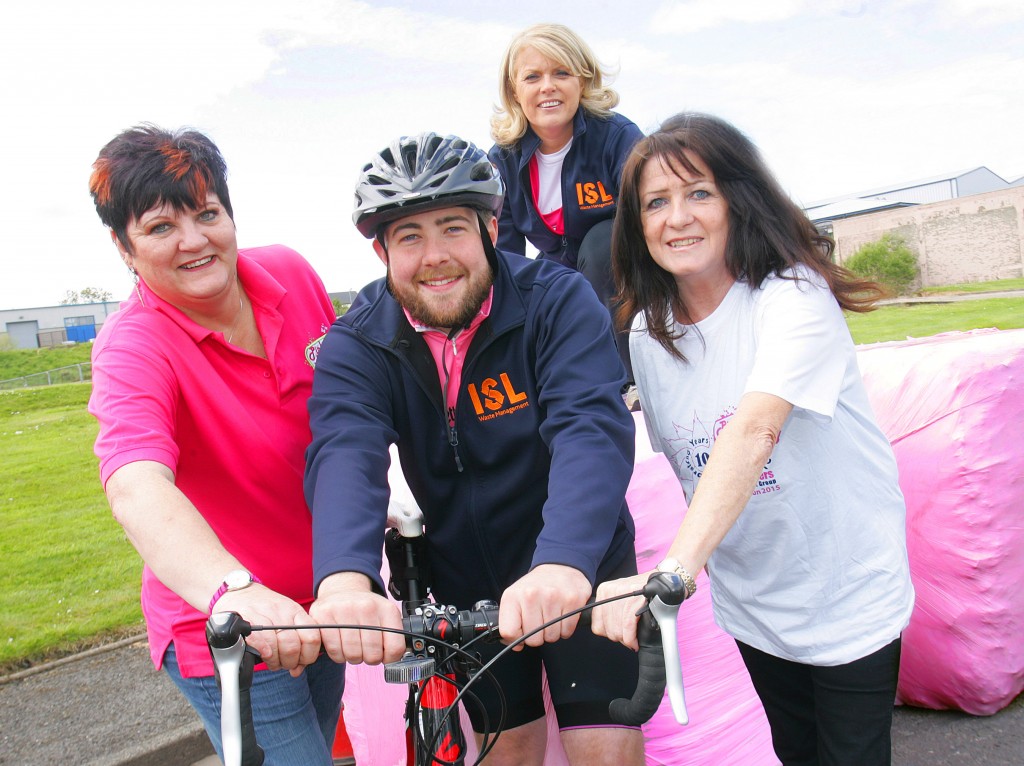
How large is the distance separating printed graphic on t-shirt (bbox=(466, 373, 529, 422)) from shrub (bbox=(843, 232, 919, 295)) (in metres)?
57.7

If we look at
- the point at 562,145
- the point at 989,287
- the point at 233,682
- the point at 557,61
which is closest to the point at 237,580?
the point at 233,682

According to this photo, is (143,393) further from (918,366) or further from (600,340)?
(918,366)

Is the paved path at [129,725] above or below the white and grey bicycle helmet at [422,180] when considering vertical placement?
below

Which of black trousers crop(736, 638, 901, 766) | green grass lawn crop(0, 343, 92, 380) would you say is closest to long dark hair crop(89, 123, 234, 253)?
black trousers crop(736, 638, 901, 766)

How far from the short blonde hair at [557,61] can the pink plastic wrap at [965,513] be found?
193 centimetres

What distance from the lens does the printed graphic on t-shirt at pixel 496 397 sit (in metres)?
2.26

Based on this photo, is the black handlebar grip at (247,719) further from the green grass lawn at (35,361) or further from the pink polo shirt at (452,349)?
the green grass lawn at (35,361)

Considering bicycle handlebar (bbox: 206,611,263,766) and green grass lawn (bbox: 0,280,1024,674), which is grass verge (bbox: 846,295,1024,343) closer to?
green grass lawn (bbox: 0,280,1024,674)

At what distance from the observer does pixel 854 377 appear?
227 centimetres

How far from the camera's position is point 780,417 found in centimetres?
201

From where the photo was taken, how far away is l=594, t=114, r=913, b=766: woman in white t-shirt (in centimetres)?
211

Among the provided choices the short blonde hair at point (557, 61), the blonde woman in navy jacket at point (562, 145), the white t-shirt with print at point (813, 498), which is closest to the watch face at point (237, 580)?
the white t-shirt with print at point (813, 498)

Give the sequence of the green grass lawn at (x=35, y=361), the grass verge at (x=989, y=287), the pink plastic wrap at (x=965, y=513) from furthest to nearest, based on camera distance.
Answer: the grass verge at (x=989, y=287) < the green grass lawn at (x=35, y=361) < the pink plastic wrap at (x=965, y=513)

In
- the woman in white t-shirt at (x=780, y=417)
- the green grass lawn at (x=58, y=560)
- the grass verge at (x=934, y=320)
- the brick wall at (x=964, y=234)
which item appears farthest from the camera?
the brick wall at (x=964, y=234)
